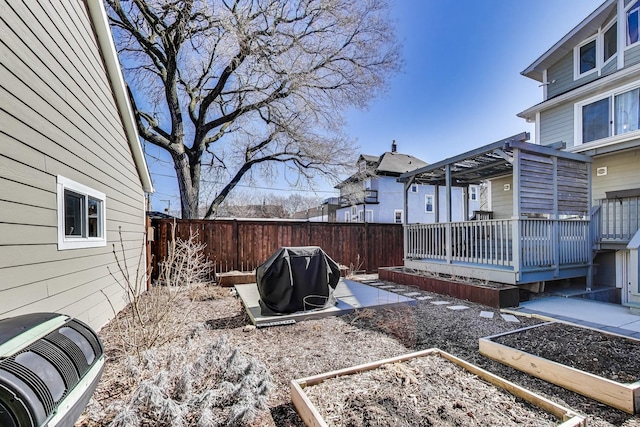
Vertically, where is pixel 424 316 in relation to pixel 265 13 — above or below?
below

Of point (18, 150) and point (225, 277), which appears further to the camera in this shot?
point (225, 277)

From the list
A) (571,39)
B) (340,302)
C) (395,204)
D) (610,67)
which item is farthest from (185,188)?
(395,204)

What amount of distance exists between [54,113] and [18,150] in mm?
821

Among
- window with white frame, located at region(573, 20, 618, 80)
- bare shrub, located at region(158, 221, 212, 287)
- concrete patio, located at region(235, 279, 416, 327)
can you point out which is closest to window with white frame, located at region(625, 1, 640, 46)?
window with white frame, located at region(573, 20, 618, 80)

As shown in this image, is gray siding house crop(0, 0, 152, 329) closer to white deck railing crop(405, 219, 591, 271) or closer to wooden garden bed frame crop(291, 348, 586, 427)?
wooden garden bed frame crop(291, 348, 586, 427)

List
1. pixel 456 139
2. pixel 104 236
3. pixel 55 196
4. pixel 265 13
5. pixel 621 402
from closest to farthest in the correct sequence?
pixel 621 402, pixel 55 196, pixel 104 236, pixel 265 13, pixel 456 139

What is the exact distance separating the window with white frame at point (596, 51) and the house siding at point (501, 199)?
3.44 m

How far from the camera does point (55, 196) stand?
9.68ft

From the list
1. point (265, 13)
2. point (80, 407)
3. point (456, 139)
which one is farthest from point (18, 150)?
point (456, 139)

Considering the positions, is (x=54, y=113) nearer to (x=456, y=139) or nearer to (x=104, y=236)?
(x=104, y=236)

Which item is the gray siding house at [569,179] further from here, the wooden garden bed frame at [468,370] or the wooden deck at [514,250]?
the wooden garden bed frame at [468,370]

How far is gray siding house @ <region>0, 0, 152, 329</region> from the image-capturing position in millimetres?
2316

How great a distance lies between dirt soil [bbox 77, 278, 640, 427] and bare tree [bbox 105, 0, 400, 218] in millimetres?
7806

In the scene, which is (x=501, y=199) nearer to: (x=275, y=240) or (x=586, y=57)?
(x=586, y=57)
